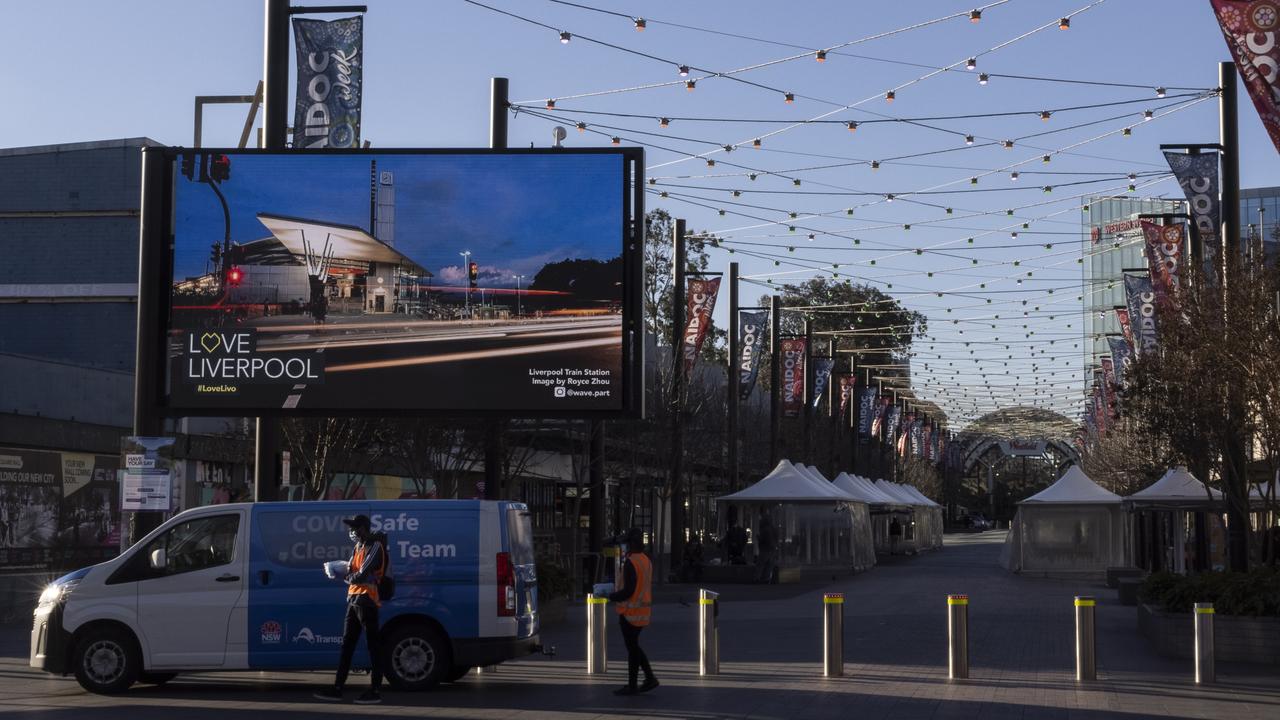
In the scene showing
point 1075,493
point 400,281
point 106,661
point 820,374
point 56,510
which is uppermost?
point 820,374

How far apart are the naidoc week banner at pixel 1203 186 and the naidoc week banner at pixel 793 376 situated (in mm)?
27412

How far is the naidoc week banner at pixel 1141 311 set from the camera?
30578mm

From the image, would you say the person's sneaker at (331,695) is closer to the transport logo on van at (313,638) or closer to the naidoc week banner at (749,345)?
the transport logo on van at (313,638)

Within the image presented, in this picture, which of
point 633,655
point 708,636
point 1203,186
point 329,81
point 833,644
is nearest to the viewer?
point 633,655

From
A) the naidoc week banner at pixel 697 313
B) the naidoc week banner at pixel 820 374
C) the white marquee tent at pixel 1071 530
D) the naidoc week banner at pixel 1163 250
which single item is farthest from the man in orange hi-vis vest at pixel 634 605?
the naidoc week banner at pixel 820 374

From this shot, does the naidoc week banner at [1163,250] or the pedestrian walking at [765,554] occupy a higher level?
the naidoc week banner at [1163,250]

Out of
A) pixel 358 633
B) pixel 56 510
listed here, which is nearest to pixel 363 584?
pixel 358 633

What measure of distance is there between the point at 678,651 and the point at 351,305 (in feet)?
21.0

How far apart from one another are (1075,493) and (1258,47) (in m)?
27.6

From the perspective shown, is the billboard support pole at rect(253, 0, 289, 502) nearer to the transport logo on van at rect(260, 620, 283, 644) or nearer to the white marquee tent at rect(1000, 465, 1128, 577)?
the transport logo on van at rect(260, 620, 283, 644)

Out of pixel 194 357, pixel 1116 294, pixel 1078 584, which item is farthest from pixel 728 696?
pixel 1116 294

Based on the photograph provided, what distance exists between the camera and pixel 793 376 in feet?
167

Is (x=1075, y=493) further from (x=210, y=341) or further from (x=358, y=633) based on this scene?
(x=358, y=633)

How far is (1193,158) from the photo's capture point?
2342 centimetres
